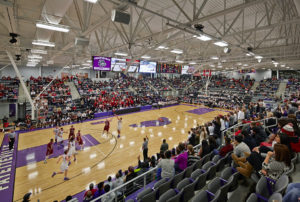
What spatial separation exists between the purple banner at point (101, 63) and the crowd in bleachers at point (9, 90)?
449 inches

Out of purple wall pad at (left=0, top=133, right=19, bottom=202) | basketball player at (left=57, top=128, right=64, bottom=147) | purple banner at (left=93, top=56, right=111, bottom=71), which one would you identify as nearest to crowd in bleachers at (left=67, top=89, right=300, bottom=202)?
purple wall pad at (left=0, top=133, right=19, bottom=202)

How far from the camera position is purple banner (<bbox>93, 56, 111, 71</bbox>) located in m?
12.0

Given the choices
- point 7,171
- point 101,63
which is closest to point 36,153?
point 7,171

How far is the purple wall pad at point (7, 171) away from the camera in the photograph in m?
5.63

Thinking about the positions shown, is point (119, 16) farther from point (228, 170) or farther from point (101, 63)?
point (101, 63)

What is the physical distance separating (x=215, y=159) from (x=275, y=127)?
4251 millimetres

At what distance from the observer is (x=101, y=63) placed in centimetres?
1238

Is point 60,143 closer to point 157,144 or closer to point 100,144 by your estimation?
point 100,144

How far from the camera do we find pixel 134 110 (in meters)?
21.4

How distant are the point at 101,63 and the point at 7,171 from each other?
8506 millimetres

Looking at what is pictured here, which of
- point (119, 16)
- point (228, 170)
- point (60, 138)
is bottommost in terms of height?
point (60, 138)

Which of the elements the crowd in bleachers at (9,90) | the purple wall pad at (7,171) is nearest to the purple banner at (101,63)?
the purple wall pad at (7,171)

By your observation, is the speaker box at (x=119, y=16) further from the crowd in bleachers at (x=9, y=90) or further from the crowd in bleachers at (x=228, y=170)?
the crowd in bleachers at (x=9, y=90)

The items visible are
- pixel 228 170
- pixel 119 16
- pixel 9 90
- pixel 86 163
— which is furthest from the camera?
pixel 9 90
